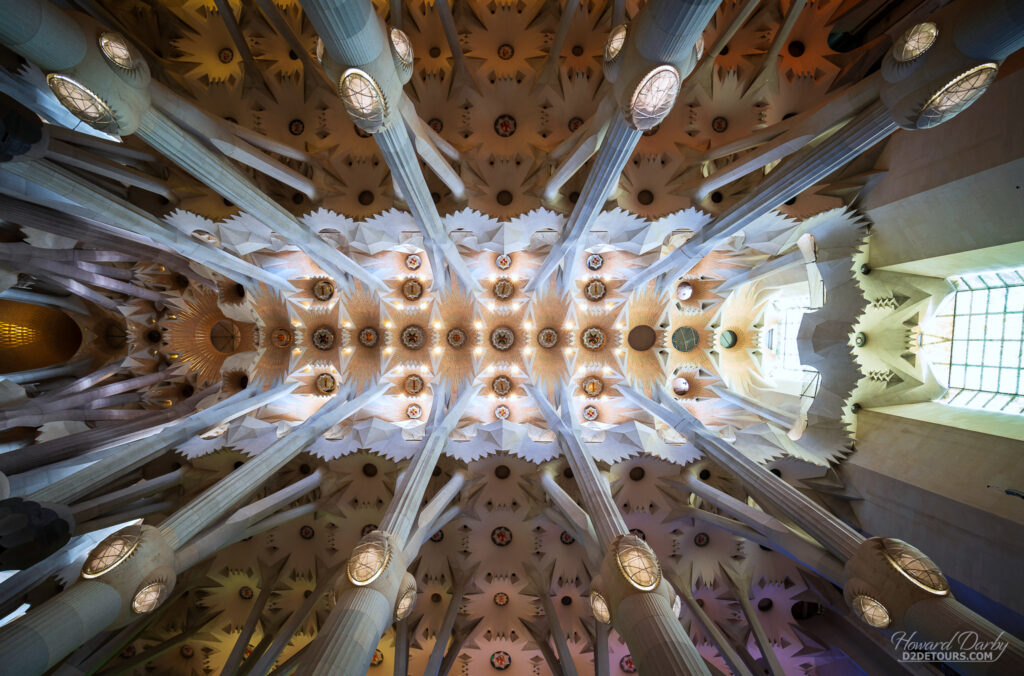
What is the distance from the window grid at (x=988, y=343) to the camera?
31.3 feet

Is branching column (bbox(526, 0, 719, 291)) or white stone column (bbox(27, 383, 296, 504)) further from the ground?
branching column (bbox(526, 0, 719, 291))

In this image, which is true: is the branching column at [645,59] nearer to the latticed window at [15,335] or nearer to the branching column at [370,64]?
the branching column at [370,64]

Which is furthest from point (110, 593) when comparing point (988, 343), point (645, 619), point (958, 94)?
point (988, 343)

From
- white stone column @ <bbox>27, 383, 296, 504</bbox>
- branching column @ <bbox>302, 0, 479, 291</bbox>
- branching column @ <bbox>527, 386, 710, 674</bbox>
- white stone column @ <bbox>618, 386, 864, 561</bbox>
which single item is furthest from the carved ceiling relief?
branching column @ <bbox>527, 386, 710, 674</bbox>

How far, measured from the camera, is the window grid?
31.3 feet

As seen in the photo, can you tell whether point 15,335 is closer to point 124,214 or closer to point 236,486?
point 124,214

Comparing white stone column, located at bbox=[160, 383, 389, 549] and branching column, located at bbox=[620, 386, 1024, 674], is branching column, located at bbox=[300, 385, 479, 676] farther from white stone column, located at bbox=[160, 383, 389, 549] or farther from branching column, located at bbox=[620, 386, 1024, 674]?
branching column, located at bbox=[620, 386, 1024, 674]

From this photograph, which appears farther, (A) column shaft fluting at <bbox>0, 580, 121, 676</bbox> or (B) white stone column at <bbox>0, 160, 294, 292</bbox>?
(B) white stone column at <bbox>0, 160, 294, 292</bbox>

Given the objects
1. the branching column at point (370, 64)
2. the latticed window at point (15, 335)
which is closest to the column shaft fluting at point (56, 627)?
the branching column at point (370, 64)

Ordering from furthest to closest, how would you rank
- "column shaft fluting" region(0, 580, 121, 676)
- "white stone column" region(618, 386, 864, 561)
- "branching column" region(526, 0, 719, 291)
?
"white stone column" region(618, 386, 864, 561)
"column shaft fluting" region(0, 580, 121, 676)
"branching column" region(526, 0, 719, 291)

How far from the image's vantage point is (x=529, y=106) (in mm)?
10969

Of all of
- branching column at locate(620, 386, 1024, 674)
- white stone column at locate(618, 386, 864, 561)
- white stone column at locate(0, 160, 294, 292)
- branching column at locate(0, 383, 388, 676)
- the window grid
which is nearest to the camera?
branching column at locate(0, 383, 388, 676)

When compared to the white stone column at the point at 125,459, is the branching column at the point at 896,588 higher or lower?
lower

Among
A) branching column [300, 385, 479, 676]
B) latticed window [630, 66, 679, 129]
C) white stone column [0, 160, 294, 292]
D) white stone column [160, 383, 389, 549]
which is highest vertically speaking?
latticed window [630, 66, 679, 129]
